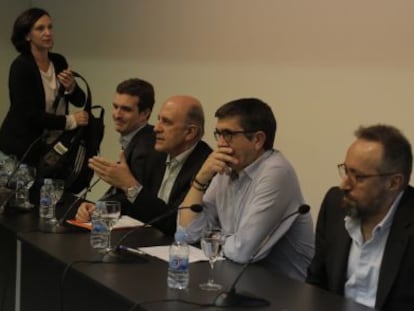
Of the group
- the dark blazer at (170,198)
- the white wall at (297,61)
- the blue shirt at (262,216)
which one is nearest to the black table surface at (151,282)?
the blue shirt at (262,216)

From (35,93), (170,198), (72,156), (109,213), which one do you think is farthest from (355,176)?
(35,93)

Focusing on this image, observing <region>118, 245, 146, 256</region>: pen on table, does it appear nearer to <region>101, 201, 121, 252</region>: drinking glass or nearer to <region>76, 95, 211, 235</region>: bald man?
<region>101, 201, 121, 252</region>: drinking glass

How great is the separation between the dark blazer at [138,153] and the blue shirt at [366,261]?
148cm

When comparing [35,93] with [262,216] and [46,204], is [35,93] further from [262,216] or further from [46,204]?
[262,216]

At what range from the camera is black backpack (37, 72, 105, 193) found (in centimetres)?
419

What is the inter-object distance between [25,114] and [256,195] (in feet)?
7.16

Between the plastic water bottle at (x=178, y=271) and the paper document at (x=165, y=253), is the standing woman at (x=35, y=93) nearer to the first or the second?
the paper document at (x=165, y=253)

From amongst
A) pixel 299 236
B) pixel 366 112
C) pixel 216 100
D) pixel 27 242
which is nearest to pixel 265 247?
pixel 299 236

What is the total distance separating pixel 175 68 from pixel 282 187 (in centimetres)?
286

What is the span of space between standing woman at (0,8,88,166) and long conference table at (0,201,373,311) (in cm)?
115

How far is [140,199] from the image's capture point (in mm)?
3262

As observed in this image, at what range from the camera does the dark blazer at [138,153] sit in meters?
3.68

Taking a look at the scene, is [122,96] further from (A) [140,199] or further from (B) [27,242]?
(B) [27,242]

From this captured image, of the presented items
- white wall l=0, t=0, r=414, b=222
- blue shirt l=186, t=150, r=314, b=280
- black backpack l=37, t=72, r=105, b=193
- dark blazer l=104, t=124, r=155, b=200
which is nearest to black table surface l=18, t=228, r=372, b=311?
blue shirt l=186, t=150, r=314, b=280
